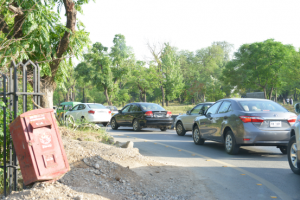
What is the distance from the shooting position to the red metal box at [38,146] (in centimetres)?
420

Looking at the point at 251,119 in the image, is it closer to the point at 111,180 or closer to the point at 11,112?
the point at 111,180

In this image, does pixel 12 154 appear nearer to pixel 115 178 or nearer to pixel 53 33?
pixel 115 178

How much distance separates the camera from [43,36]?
23.9 feet

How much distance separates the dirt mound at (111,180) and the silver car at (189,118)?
7.15 m

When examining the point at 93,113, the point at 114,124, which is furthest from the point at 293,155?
the point at 93,113

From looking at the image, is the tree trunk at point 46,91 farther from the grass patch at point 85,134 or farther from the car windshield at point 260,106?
the car windshield at point 260,106

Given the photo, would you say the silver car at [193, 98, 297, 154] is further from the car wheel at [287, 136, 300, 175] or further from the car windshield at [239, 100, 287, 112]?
the car wheel at [287, 136, 300, 175]

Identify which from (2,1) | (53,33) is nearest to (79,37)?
(53,33)

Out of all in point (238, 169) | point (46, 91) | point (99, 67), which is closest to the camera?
point (238, 169)

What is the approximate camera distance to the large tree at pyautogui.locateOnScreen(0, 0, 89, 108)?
705 centimetres

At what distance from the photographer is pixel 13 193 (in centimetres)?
430

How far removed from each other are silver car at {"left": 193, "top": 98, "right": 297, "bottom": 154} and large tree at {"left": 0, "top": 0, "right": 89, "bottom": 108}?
473 centimetres

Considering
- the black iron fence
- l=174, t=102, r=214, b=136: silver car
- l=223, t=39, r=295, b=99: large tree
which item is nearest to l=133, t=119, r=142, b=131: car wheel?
l=174, t=102, r=214, b=136: silver car

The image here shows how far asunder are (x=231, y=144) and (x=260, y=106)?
4.58 feet
